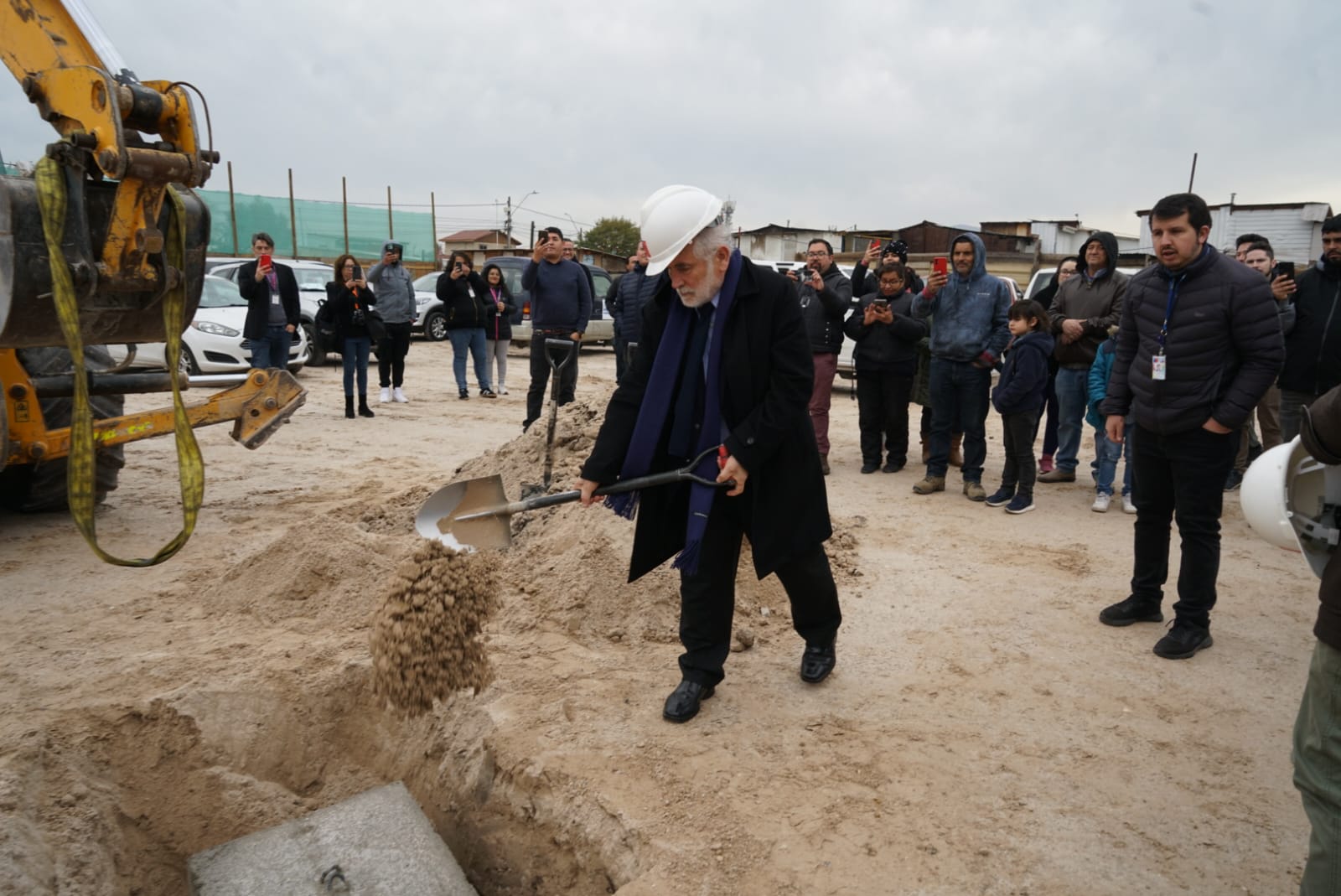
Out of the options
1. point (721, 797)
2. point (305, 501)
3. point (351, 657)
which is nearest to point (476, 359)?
point (305, 501)

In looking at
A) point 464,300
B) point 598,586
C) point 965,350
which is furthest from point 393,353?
point 598,586

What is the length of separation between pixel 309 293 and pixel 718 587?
12555 millimetres

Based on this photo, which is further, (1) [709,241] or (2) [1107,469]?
(2) [1107,469]

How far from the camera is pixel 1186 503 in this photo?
148 inches

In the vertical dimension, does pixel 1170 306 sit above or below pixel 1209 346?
above

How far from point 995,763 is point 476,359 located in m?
8.97

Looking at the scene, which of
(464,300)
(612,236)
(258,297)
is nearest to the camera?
(258,297)

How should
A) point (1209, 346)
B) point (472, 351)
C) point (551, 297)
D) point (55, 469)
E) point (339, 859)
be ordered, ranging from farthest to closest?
point (472, 351) < point (551, 297) < point (55, 469) < point (1209, 346) < point (339, 859)

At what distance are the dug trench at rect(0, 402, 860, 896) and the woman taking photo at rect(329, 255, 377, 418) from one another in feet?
17.2

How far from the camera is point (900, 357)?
7.05 metres

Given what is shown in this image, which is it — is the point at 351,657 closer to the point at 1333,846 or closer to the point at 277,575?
the point at 277,575

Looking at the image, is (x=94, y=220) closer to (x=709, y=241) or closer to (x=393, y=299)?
(x=709, y=241)

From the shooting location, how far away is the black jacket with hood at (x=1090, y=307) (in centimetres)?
623

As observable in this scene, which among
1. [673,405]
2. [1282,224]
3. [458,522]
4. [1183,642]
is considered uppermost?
[1282,224]
